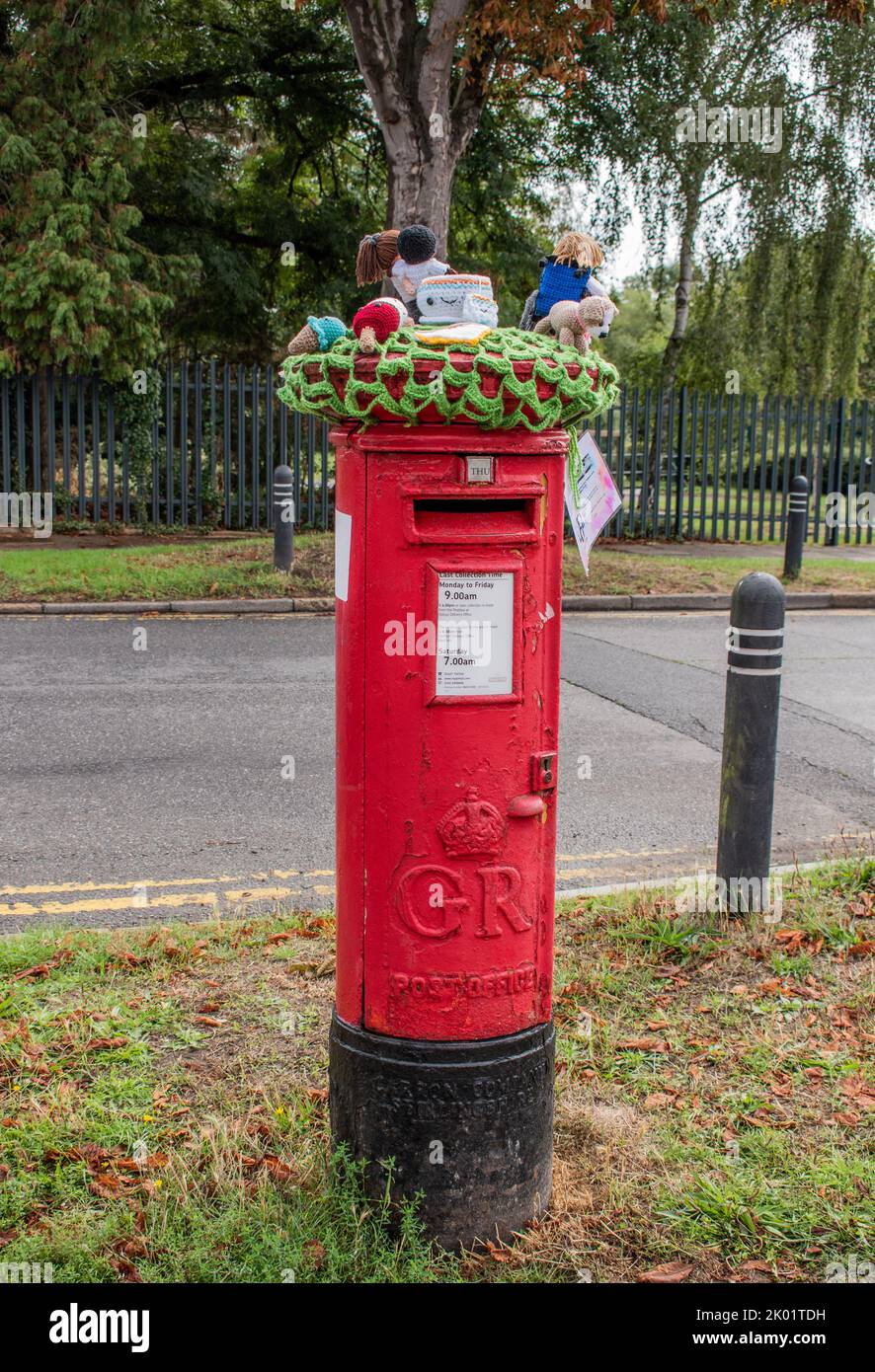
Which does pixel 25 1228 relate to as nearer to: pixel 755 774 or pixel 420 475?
pixel 420 475

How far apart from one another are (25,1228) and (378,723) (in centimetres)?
135

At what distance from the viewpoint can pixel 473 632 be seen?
2.72 metres

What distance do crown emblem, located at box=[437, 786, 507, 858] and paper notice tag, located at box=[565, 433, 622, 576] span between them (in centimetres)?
70

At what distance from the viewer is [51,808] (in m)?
5.95

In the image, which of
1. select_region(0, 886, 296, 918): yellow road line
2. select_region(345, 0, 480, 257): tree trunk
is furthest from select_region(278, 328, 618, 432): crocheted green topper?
select_region(345, 0, 480, 257): tree trunk

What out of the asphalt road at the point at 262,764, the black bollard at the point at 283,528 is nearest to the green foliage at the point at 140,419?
the black bollard at the point at 283,528

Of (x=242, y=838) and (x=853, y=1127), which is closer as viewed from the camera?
(x=853, y=1127)

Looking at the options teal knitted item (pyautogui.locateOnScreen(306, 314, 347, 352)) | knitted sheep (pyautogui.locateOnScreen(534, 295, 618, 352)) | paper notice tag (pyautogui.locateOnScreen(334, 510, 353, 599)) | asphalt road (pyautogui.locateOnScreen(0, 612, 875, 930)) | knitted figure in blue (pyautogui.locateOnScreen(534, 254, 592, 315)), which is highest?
knitted figure in blue (pyautogui.locateOnScreen(534, 254, 592, 315))

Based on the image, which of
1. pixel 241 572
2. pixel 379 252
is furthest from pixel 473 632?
pixel 241 572

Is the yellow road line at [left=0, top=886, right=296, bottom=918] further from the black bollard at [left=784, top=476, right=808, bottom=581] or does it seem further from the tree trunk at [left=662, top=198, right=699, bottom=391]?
the tree trunk at [left=662, top=198, right=699, bottom=391]

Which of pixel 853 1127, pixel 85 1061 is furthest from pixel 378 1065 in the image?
pixel 853 1127

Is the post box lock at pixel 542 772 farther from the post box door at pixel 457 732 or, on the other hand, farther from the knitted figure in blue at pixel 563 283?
the knitted figure in blue at pixel 563 283

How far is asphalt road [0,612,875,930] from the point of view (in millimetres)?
5234

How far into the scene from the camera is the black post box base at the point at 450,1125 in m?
2.82
